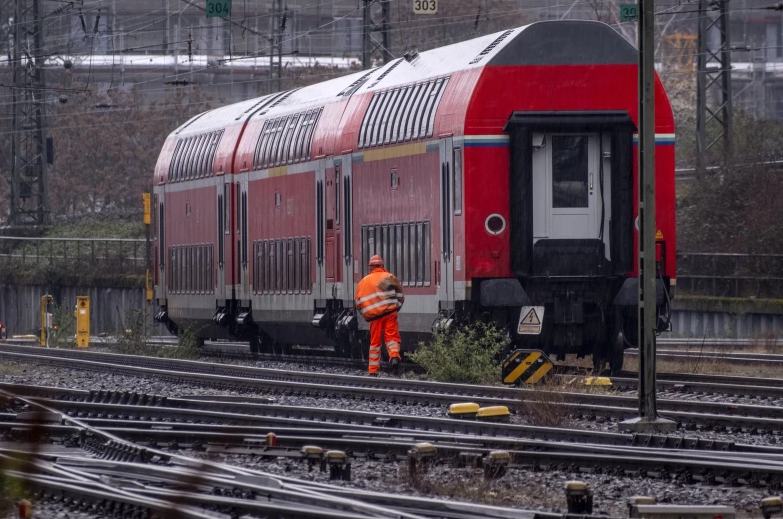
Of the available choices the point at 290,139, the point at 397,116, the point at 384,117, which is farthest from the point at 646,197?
the point at 290,139

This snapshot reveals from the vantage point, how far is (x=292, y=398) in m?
15.7

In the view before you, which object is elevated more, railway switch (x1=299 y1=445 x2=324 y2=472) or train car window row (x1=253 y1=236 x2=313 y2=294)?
train car window row (x1=253 y1=236 x2=313 y2=294)

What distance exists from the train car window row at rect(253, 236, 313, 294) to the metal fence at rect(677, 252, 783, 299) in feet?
33.5

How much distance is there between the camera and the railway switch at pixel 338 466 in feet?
29.9

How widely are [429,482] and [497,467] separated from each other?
450mm

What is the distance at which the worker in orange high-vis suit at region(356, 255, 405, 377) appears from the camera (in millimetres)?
18312

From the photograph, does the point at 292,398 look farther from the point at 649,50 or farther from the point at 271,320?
the point at 271,320

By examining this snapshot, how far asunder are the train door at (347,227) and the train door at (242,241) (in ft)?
13.5

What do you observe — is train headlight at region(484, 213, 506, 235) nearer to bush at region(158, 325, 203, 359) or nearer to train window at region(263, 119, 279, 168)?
train window at region(263, 119, 279, 168)

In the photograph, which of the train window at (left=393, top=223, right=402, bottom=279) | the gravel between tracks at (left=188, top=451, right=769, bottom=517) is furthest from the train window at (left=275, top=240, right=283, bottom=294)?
the gravel between tracks at (left=188, top=451, right=769, bottom=517)

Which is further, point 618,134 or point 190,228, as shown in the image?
point 190,228

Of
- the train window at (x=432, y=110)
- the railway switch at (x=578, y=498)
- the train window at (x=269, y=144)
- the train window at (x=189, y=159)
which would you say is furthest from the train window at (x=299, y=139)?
the railway switch at (x=578, y=498)

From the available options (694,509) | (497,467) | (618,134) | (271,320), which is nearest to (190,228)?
(271,320)

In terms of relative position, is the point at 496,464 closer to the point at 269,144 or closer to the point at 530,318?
the point at 530,318
